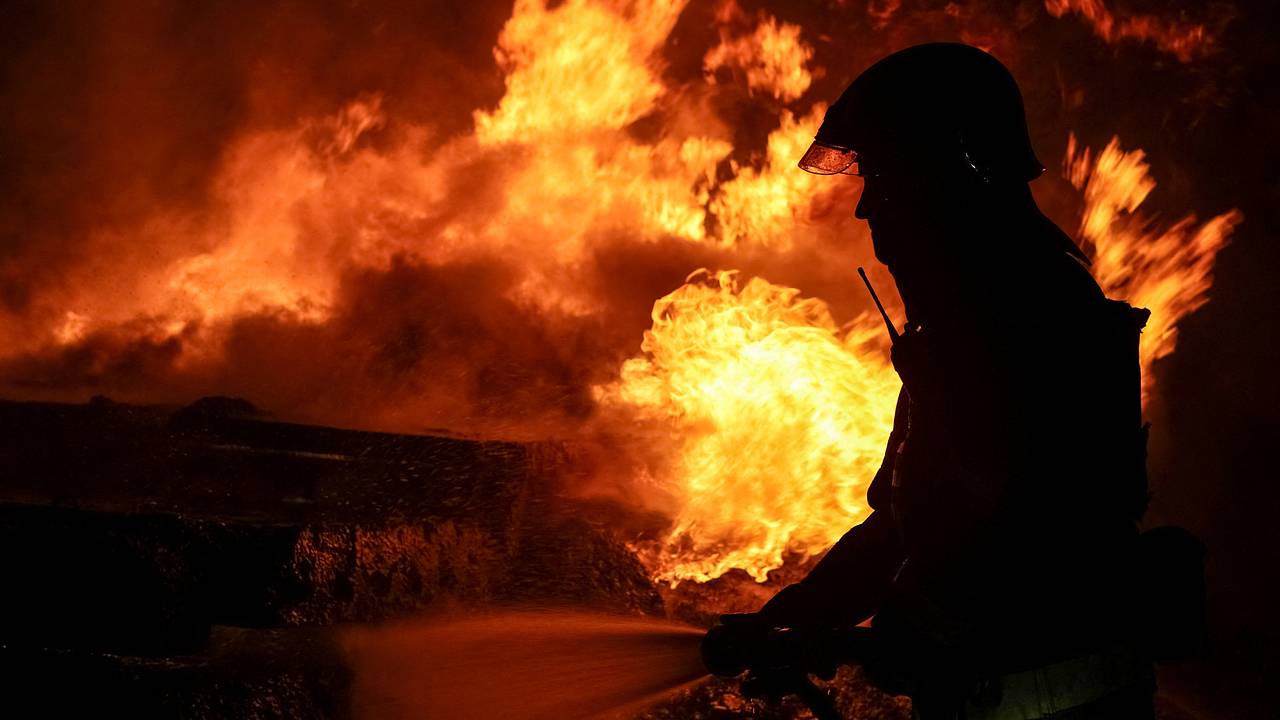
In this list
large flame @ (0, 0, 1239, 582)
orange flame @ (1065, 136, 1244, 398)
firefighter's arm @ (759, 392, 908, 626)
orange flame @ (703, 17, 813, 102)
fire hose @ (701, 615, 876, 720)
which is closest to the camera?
fire hose @ (701, 615, 876, 720)

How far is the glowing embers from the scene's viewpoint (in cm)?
461

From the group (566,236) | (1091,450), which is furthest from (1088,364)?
(566,236)

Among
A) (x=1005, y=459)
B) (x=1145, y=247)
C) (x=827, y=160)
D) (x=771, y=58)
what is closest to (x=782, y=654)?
(x=1005, y=459)

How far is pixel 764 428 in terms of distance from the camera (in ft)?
16.7

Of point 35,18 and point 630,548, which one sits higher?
point 35,18

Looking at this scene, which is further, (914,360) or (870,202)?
(870,202)

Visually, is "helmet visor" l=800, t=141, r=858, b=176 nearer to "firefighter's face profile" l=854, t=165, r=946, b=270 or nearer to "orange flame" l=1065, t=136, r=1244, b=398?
"firefighter's face profile" l=854, t=165, r=946, b=270

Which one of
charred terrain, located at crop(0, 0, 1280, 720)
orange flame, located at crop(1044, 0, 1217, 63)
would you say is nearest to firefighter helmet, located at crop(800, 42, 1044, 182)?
charred terrain, located at crop(0, 0, 1280, 720)

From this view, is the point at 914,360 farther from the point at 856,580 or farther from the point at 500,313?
the point at 500,313

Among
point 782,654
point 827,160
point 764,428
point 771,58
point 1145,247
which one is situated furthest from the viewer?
point 771,58

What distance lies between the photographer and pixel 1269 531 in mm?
4312

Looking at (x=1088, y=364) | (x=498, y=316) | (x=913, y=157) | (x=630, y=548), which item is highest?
(x=498, y=316)

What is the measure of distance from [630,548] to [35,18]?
9.36 meters

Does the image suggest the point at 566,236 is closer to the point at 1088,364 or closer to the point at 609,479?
the point at 609,479
